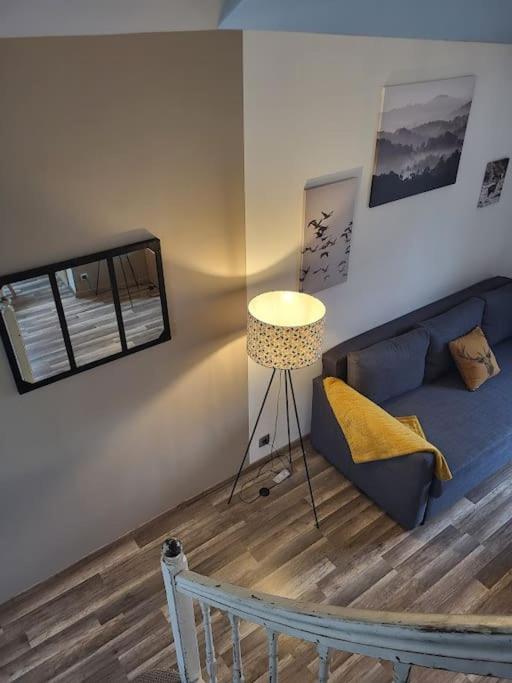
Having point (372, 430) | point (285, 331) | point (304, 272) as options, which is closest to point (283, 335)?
point (285, 331)

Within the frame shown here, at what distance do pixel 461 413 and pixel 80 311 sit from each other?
2404mm

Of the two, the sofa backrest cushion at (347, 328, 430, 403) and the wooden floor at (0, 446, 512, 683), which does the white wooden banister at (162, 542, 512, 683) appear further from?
the sofa backrest cushion at (347, 328, 430, 403)

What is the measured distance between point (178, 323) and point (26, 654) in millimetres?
1781

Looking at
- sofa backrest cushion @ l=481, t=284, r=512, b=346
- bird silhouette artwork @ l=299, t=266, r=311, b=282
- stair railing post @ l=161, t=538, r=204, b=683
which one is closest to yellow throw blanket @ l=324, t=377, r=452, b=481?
bird silhouette artwork @ l=299, t=266, r=311, b=282

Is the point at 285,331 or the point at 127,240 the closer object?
the point at 127,240

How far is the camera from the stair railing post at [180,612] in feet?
4.49

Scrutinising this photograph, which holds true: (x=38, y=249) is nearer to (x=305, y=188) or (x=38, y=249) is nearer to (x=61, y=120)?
(x=61, y=120)

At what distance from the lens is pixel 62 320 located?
7.16 feet

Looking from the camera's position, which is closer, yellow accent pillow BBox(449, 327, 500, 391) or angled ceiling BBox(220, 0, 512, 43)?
angled ceiling BBox(220, 0, 512, 43)

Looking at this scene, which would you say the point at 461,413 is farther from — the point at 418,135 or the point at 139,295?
the point at 139,295

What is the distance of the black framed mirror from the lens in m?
2.07

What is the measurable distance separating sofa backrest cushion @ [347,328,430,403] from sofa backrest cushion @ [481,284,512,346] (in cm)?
68

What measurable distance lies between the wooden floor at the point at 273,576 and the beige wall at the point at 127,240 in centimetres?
18

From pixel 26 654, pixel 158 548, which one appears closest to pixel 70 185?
pixel 158 548
